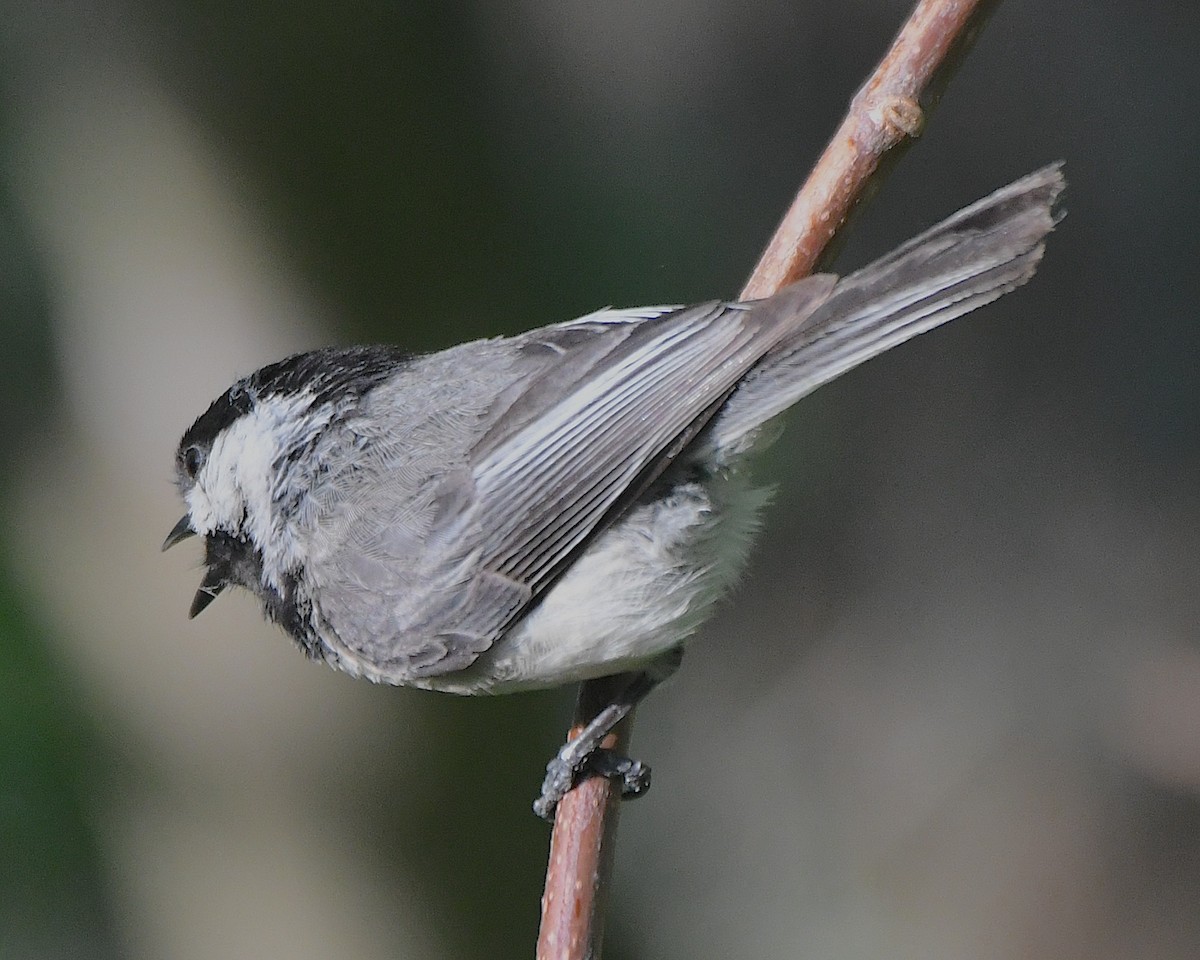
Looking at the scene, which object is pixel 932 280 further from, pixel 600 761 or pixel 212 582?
pixel 212 582

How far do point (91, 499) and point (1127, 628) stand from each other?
309 cm

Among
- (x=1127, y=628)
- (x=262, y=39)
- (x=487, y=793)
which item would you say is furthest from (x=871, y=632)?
(x=262, y=39)

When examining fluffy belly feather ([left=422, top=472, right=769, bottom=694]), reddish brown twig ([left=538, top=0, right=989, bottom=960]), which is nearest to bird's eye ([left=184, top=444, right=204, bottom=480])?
fluffy belly feather ([left=422, top=472, right=769, bottom=694])

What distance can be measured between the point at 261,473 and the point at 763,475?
1.85 m

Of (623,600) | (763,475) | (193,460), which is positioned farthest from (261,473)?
(763,475)

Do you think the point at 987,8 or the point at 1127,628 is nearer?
the point at 987,8

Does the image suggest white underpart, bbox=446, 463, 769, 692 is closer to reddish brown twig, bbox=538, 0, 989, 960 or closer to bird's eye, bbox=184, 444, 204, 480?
reddish brown twig, bbox=538, 0, 989, 960

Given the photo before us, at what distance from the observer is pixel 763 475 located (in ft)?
11.3

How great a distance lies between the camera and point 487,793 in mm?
3070

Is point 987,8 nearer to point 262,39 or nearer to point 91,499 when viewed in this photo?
point 262,39

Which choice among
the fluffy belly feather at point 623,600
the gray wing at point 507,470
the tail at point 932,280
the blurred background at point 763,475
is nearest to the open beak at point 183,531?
the gray wing at point 507,470

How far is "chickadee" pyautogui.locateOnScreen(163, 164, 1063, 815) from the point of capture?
1.70m

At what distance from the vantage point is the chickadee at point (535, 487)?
1.70 m

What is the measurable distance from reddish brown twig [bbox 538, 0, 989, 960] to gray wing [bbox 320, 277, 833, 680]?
0.80 ft
